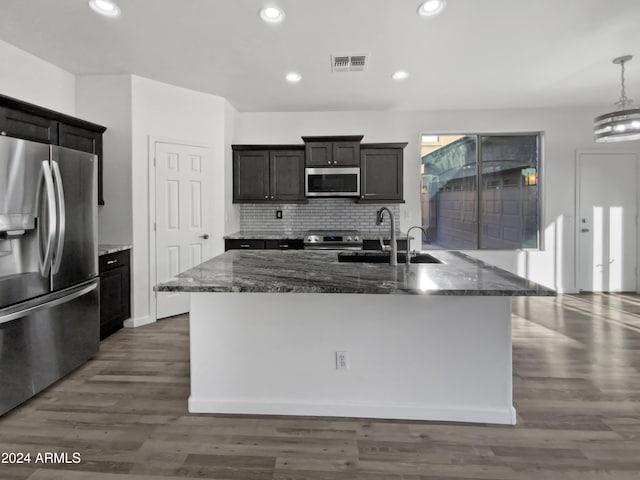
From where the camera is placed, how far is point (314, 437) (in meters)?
1.88

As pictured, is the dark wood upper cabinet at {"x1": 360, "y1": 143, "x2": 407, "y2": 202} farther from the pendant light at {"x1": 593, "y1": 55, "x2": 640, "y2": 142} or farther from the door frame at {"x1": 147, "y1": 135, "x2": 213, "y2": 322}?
the door frame at {"x1": 147, "y1": 135, "x2": 213, "y2": 322}

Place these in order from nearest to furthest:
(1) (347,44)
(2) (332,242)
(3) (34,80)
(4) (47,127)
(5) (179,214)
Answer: (4) (47,127), (1) (347,44), (3) (34,80), (5) (179,214), (2) (332,242)

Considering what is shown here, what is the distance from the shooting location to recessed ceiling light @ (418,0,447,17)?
2530 millimetres

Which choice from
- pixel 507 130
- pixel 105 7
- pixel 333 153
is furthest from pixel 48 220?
pixel 507 130

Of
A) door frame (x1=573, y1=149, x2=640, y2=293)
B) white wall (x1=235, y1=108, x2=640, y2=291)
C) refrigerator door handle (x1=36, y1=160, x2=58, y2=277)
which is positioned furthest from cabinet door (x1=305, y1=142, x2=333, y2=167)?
door frame (x1=573, y1=149, x2=640, y2=293)

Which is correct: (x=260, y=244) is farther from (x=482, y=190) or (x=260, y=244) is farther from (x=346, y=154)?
(x=482, y=190)

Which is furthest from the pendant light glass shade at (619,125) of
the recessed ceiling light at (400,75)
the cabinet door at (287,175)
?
the cabinet door at (287,175)

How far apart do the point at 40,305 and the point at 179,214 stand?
203 cm

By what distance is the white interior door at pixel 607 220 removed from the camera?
5.17 metres

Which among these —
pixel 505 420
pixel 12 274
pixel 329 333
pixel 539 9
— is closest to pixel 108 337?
pixel 12 274

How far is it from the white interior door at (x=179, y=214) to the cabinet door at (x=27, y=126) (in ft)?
3.49

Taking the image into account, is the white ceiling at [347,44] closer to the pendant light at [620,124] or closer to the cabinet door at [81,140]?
the pendant light at [620,124]

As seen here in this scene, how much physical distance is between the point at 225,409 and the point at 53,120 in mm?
2791

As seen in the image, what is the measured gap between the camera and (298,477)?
160 cm
